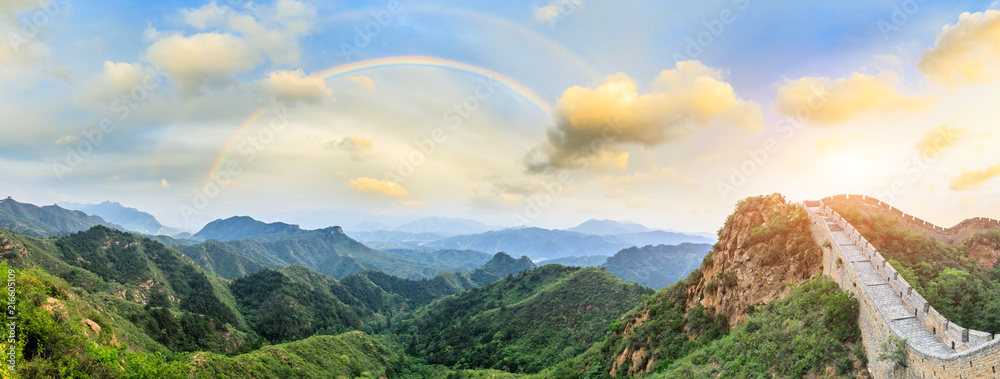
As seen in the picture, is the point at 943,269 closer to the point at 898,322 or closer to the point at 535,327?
the point at 898,322

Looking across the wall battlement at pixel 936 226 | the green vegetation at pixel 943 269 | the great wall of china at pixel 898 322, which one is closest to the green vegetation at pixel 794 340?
the great wall of china at pixel 898 322

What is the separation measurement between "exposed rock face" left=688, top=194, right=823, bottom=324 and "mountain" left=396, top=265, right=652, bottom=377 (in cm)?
3740

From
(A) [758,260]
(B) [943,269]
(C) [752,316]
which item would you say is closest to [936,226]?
(B) [943,269]

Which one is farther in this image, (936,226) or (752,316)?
(936,226)

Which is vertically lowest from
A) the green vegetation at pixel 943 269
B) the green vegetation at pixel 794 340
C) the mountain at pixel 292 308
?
the mountain at pixel 292 308

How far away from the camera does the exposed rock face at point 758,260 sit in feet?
85.3

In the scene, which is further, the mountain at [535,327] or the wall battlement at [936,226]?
the mountain at [535,327]

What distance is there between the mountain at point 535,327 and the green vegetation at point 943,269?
146 feet

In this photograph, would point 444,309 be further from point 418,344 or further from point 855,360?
point 855,360

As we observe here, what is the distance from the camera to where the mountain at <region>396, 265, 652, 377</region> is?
70.9m

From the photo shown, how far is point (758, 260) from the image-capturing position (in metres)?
28.6

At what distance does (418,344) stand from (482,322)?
2544 cm

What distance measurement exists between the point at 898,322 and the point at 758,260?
40.5 ft

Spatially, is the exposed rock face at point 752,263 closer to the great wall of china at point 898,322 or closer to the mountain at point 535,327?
the great wall of china at point 898,322
